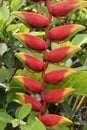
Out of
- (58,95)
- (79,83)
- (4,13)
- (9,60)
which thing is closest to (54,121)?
(58,95)

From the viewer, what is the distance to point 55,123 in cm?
98

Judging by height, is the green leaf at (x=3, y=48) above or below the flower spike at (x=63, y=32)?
below

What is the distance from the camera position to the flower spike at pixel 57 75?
100 centimetres

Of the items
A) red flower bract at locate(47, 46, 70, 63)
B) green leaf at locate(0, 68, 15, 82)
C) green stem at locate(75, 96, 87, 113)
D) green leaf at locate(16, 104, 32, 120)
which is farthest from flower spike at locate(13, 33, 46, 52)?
green stem at locate(75, 96, 87, 113)

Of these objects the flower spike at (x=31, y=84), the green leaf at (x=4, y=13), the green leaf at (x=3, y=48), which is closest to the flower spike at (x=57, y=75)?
the flower spike at (x=31, y=84)

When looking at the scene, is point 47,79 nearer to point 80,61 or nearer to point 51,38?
point 51,38

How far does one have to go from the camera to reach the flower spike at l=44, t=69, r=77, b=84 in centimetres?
100

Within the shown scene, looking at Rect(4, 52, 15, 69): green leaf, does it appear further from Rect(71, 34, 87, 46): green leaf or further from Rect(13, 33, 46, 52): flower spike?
Rect(13, 33, 46, 52): flower spike

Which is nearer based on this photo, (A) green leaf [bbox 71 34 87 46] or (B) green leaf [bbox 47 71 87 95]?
(B) green leaf [bbox 47 71 87 95]

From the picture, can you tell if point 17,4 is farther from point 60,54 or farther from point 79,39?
point 60,54

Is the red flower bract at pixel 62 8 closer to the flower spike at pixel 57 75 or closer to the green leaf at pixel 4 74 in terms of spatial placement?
the flower spike at pixel 57 75

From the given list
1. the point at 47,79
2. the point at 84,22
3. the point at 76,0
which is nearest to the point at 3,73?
the point at 47,79

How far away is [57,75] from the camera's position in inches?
39.4

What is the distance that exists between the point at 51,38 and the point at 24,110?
7.4 inches
